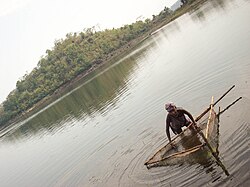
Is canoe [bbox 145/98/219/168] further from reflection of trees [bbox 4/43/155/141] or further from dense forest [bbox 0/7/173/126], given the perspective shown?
dense forest [bbox 0/7/173/126]

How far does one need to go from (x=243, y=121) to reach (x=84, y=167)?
467 inches

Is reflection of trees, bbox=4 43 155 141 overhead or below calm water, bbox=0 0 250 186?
overhead

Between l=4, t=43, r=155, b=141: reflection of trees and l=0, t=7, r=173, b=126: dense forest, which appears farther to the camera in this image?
l=0, t=7, r=173, b=126: dense forest

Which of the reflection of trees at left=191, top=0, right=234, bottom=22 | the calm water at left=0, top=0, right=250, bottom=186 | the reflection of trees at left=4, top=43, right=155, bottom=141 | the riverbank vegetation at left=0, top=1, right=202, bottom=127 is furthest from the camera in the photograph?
the riverbank vegetation at left=0, top=1, right=202, bottom=127

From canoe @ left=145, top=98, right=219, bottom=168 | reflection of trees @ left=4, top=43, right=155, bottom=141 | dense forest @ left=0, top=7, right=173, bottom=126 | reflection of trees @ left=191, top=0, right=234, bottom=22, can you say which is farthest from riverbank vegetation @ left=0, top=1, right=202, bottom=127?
canoe @ left=145, top=98, right=219, bottom=168

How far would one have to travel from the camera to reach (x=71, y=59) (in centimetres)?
15500

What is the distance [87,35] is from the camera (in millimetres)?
180875

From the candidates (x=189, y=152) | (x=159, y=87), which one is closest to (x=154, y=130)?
(x=189, y=152)

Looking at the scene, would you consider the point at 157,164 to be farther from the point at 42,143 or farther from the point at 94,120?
the point at 42,143

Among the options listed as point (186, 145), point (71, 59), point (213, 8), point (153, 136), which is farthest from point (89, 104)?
point (71, 59)

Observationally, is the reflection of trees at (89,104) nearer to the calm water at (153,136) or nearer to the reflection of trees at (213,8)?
the calm water at (153,136)

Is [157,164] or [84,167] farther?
[84,167]

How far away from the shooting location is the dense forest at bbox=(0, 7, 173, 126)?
436ft

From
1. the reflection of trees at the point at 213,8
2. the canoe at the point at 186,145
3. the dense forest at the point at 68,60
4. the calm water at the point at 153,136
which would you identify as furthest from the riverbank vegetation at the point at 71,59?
the canoe at the point at 186,145
